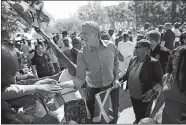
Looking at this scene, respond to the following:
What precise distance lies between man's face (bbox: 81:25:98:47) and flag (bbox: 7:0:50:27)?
0.67 meters

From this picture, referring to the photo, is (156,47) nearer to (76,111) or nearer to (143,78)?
(143,78)

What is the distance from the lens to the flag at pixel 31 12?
1.94 metres

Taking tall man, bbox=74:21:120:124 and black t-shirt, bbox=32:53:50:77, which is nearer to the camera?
tall man, bbox=74:21:120:124

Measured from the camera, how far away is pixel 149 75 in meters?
3.29

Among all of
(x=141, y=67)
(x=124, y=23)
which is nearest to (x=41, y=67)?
(x=141, y=67)

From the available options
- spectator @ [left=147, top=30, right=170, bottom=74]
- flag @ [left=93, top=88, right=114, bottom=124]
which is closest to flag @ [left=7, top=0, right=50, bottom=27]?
flag @ [left=93, top=88, right=114, bottom=124]

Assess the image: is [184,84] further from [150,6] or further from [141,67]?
[150,6]

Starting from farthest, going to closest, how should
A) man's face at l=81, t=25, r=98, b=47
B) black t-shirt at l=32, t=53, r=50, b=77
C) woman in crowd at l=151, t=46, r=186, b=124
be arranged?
black t-shirt at l=32, t=53, r=50, b=77 → man's face at l=81, t=25, r=98, b=47 → woman in crowd at l=151, t=46, r=186, b=124

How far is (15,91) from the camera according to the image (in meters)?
1.48

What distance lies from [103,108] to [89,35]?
842mm

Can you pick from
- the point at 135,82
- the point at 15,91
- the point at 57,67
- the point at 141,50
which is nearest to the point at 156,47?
the point at 141,50

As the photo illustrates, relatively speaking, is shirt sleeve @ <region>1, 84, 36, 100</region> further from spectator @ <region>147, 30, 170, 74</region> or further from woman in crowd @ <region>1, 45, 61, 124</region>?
spectator @ <region>147, 30, 170, 74</region>

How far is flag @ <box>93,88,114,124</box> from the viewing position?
2.80m

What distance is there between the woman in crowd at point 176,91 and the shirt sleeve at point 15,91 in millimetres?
1571
